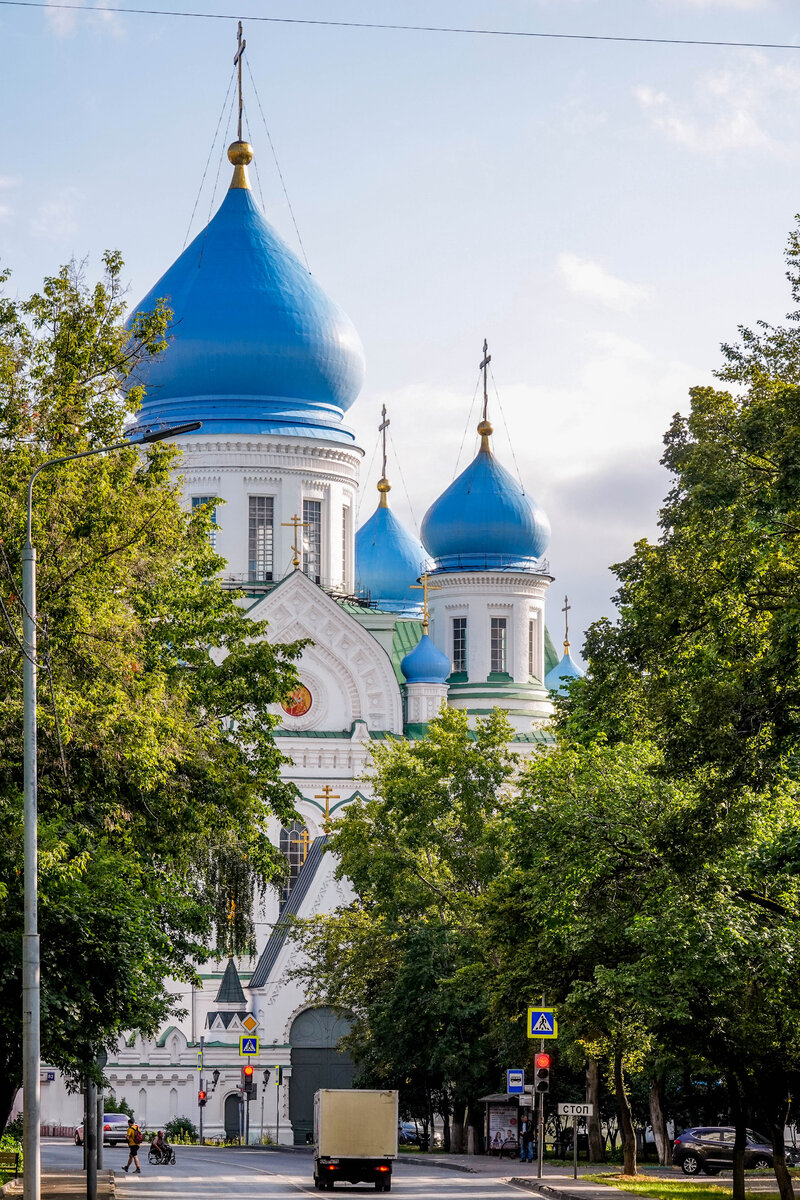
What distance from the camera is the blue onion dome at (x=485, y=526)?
67250 millimetres

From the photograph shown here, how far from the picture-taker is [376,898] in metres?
44.4

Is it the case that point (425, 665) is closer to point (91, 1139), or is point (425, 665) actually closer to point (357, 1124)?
point (357, 1124)

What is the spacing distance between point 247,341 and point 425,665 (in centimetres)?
1167

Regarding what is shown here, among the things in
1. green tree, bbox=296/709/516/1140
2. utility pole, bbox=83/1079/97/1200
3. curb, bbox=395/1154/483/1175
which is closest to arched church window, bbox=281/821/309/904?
green tree, bbox=296/709/516/1140

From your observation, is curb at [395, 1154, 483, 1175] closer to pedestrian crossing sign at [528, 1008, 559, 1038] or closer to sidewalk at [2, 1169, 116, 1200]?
pedestrian crossing sign at [528, 1008, 559, 1038]

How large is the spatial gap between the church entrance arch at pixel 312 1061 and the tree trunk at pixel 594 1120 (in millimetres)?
12251

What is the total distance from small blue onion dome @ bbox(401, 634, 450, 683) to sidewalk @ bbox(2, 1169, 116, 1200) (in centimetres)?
3055

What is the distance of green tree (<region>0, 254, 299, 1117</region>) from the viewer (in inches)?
848

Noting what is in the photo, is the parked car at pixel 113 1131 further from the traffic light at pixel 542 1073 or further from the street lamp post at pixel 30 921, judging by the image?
the street lamp post at pixel 30 921

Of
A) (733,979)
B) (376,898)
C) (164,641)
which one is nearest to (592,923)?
(733,979)

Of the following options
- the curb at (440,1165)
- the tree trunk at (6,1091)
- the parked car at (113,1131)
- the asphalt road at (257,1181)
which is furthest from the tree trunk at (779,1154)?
the parked car at (113,1131)

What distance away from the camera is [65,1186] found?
28.8 m

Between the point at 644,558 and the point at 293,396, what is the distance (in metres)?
40.4

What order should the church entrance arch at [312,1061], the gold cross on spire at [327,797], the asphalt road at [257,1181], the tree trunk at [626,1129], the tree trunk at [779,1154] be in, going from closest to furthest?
the tree trunk at [779,1154], the asphalt road at [257,1181], the tree trunk at [626,1129], the church entrance arch at [312,1061], the gold cross on spire at [327,797]
